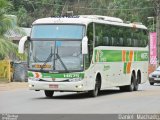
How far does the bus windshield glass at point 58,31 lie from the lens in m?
24.3

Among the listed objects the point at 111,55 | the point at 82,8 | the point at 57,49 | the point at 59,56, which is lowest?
the point at 111,55

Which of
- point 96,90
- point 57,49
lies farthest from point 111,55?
point 57,49

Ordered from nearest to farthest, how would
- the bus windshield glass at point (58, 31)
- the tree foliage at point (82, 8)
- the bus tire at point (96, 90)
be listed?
the bus windshield glass at point (58, 31), the bus tire at point (96, 90), the tree foliage at point (82, 8)

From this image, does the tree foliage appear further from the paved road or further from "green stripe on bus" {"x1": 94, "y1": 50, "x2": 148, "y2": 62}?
the paved road

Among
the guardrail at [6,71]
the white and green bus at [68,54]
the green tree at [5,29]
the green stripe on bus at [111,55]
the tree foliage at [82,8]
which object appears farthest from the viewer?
the tree foliage at [82,8]

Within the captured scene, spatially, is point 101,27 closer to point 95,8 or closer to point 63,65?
point 63,65

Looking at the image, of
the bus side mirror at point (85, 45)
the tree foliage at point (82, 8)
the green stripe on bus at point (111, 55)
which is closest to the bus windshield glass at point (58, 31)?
the bus side mirror at point (85, 45)

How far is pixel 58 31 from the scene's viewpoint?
24516 millimetres

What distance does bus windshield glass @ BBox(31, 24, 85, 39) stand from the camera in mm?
24312

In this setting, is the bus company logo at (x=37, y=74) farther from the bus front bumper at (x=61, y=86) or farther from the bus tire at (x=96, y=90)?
the bus tire at (x=96, y=90)

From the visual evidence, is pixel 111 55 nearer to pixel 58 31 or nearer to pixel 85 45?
pixel 58 31

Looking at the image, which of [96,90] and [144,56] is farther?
[144,56]

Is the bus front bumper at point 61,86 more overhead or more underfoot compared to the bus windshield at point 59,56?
more underfoot

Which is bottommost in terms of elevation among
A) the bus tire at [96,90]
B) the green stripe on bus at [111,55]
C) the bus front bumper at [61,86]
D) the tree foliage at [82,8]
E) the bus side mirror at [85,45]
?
the bus tire at [96,90]
